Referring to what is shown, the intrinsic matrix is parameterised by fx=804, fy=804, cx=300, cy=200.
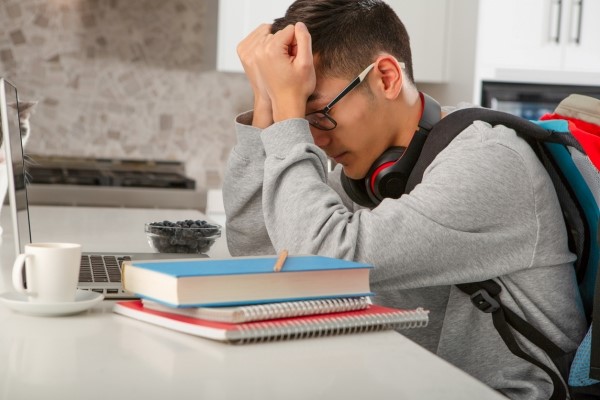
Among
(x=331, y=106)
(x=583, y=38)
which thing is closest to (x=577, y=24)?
(x=583, y=38)

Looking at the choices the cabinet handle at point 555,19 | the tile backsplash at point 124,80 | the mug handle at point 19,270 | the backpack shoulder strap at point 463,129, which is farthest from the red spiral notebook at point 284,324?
the tile backsplash at point 124,80

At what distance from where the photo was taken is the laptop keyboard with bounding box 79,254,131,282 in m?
1.10

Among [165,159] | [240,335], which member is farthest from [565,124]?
[165,159]

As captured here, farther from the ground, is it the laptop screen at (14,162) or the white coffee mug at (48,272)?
the laptop screen at (14,162)

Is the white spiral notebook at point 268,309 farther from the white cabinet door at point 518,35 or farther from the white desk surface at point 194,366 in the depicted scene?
the white cabinet door at point 518,35

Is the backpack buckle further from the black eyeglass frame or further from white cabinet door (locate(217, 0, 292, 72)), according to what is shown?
white cabinet door (locate(217, 0, 292, 72))

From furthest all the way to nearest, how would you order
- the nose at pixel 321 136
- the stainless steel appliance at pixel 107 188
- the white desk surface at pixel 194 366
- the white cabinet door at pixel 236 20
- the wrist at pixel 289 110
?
the white cabinet door at pixel 236 20, the stainless steel appliance at pixel 107 188, the nose at pixel 321 136, the wrist at pixel 289 110, the white desk surface at pixel 194 366

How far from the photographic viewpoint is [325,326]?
836 mm

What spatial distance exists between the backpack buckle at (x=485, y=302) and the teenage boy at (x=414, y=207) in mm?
25

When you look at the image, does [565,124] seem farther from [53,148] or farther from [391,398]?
[53,148]

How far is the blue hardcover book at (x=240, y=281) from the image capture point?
2.73ft

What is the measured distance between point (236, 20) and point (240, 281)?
2.49 m

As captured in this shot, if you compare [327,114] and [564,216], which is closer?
[564,216]

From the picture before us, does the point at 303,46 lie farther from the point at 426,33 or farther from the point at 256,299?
the point at 426,33
